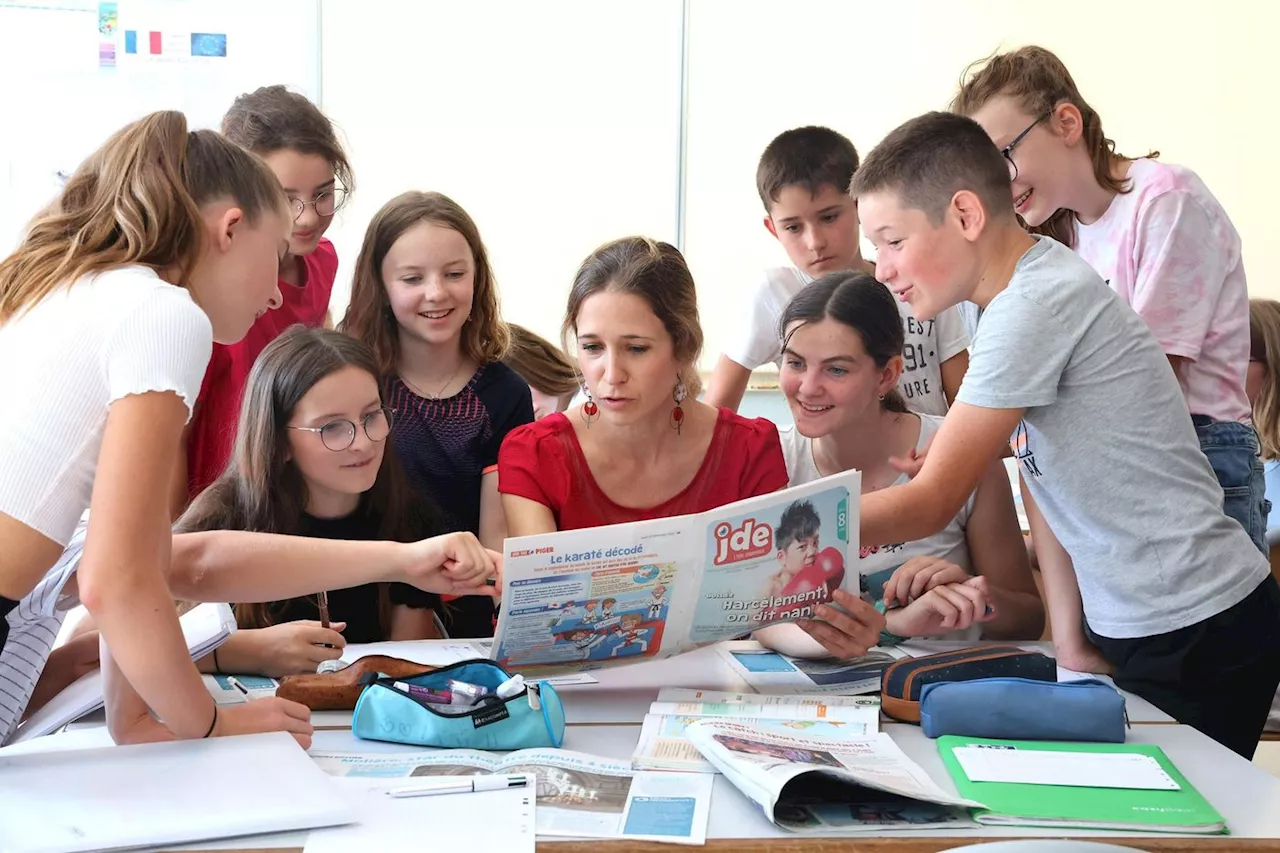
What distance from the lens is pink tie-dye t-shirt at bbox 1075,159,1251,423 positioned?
2039mm

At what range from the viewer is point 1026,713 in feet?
4.67

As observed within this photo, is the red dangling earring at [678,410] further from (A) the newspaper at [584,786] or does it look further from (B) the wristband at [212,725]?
(B) the wristband at [212,725]

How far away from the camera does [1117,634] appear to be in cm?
175

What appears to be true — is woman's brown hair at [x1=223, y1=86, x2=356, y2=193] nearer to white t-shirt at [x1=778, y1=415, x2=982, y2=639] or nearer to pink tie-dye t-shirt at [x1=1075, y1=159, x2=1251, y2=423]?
white t-shirt at [x1=778, y1=415, x2=982, y2=639]

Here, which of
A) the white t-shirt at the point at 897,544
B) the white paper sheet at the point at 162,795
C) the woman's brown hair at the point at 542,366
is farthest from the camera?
the woman's brown hair at the point at 542,366

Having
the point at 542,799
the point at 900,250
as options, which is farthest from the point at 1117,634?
the point at 542,799

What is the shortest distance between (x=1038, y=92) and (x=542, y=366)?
145cm

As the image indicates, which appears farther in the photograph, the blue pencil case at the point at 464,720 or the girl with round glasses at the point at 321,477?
the girl with round glasses at the point at 321,477

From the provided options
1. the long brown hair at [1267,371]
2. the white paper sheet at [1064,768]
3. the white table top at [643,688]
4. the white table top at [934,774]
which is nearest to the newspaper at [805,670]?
the white table top at [643,688]

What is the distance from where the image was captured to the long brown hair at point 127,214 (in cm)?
135

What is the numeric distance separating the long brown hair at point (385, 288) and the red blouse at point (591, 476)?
0.41m

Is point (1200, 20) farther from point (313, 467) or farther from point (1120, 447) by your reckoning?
point (313, 467)

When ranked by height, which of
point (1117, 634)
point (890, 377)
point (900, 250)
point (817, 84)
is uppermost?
point (817, 84)

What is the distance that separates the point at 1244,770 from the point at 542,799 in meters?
0.78
